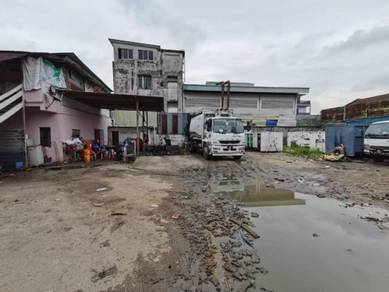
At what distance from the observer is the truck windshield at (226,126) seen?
12.6 metres

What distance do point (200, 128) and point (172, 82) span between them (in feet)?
44.5

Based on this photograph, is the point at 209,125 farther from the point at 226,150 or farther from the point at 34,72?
the point at 34,72

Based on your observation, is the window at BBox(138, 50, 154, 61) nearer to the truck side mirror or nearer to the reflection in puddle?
the truck side mirror

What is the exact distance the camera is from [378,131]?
11.4 meters

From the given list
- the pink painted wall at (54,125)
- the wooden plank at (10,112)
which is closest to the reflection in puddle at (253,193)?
the wooden plank at (10,112)

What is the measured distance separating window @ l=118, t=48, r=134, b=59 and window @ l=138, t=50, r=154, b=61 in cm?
93

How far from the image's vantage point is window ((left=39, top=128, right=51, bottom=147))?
11.9 meters

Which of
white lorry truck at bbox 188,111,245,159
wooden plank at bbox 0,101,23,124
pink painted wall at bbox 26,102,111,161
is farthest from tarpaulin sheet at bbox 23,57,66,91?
white lorry truck at bbox 188,111,245,159

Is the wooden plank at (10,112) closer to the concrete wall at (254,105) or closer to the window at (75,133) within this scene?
the window at (75,133)

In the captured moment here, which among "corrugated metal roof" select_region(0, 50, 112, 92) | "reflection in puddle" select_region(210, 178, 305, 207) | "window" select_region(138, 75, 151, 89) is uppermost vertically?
"window" select_region(138, 75, 151, 89)

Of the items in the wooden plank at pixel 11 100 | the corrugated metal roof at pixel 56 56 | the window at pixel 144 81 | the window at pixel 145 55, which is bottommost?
the wooden plank at pixel 11 100

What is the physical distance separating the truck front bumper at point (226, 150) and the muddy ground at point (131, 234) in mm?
4991

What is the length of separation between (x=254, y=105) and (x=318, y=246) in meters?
25.3

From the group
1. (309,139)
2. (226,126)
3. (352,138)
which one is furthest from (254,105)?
(226,126)
